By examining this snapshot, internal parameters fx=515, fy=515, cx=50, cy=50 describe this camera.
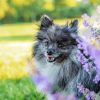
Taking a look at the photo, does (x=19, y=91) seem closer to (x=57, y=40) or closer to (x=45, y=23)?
(x=45, y=23)

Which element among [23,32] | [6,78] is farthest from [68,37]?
[23,32]

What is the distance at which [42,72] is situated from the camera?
18.0ft

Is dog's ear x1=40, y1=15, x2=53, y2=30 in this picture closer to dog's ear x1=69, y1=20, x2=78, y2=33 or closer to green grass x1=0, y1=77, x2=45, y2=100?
dog's ear x1=69, y1=20, x2=78, y2=33

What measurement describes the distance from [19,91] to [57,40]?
171cm

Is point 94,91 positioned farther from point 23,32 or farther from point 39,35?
point 23,32

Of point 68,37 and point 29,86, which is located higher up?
point 68,37

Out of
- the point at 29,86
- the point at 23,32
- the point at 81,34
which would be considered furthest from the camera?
the point at 23,32

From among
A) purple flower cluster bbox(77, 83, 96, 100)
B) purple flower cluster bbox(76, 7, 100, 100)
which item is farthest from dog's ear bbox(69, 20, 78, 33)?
purple flower cluster bbox(77, 83, 96, 100)

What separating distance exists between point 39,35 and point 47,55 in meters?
0.34

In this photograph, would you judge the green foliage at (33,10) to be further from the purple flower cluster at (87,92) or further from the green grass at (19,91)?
the purple flower cluster at (87,92)

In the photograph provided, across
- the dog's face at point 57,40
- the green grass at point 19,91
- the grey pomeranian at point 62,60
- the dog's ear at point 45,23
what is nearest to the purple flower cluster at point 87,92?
the grey pomeranian at point 62,60

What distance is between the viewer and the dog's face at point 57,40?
17.1 feet

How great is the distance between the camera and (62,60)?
17.2 ft

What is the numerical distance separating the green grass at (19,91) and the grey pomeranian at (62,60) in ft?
2.73
